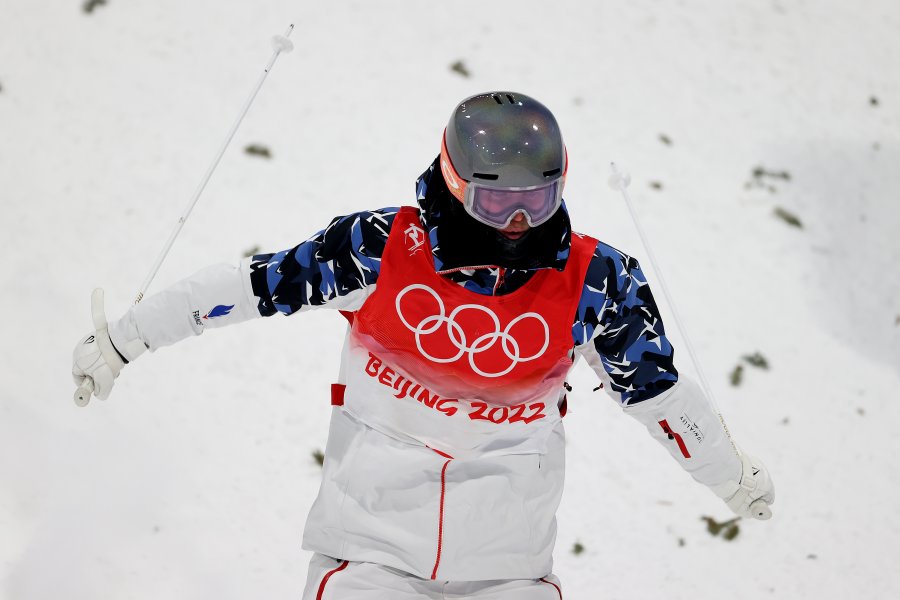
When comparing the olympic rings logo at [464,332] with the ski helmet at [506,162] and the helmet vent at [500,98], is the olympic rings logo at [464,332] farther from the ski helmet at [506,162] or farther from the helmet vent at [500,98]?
the helmet vent at [500,98]

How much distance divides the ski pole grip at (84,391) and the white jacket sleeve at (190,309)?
94mm

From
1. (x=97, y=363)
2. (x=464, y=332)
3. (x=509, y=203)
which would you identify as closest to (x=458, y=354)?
(x=464, y=332)

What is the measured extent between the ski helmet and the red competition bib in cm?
15

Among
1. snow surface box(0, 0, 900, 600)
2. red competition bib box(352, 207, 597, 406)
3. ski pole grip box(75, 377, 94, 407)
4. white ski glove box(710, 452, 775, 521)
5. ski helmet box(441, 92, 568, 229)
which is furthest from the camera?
snow surface box(0, 0, 900, 600)

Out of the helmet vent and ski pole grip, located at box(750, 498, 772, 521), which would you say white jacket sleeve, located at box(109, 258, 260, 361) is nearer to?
the helmet vent

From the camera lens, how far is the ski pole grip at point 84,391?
2123mm

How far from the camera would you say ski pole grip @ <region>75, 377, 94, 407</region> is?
6.97 feet

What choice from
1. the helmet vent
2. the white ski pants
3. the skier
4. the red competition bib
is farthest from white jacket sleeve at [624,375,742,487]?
the helmet vent

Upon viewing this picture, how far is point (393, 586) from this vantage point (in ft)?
6.84

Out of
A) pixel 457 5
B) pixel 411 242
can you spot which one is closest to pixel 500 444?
pixel 411 242

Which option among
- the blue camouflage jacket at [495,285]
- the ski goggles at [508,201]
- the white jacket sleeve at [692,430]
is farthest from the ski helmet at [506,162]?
the white jacket sleeve at [692,430]

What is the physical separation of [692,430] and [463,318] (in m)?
0.57

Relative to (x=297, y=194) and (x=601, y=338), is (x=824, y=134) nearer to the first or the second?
(x=297, y=194)

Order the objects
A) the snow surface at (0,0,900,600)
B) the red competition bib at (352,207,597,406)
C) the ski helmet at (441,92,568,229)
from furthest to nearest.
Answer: the snow surface at (0,0,900,600), the red competition bib at (352,207,597,406), the ski helmet at (441,92,568,229)
